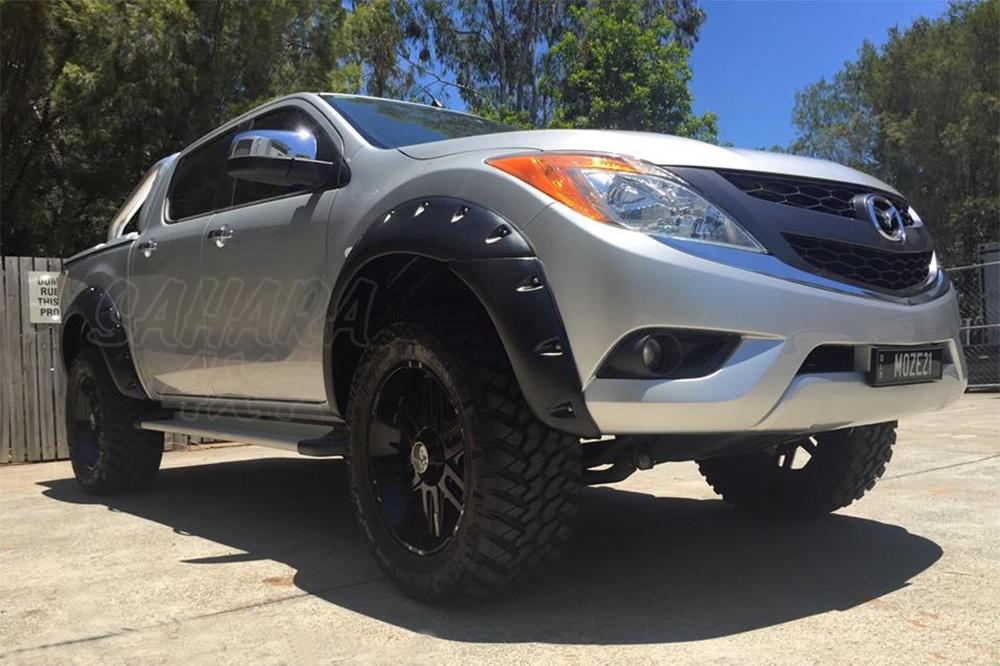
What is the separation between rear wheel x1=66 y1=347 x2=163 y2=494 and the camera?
16.1 ft

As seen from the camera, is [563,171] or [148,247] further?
[148,247]

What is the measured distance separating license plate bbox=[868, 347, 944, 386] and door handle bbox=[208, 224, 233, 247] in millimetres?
2749

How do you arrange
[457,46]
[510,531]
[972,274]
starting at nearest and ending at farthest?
[510,531] < [972,274] < [457,46]

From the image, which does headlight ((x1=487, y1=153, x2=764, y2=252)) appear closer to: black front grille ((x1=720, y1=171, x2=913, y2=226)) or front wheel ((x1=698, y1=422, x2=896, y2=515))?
black front grille ((x1=720, y1=171, x2=913, y2=226))

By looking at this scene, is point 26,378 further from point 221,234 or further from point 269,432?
point 269,432

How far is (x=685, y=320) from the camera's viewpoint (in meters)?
2.31

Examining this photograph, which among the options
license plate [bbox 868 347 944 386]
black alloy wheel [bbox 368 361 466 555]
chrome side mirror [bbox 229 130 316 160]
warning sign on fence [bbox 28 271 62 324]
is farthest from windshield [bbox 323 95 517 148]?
warning sign on fence [bbox 28 271 62 324]

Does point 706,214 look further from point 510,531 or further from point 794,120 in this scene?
point 794,120

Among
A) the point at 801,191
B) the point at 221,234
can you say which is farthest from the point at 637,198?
the point at 221,234

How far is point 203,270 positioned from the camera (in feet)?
13.4

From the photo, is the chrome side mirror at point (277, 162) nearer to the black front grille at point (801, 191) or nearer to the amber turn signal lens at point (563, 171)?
the amber turn signal lens at point (563, 171)

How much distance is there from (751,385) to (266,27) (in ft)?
32.6

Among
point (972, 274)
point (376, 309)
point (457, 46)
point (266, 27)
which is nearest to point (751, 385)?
point (376, 309)

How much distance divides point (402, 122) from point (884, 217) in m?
1.98
